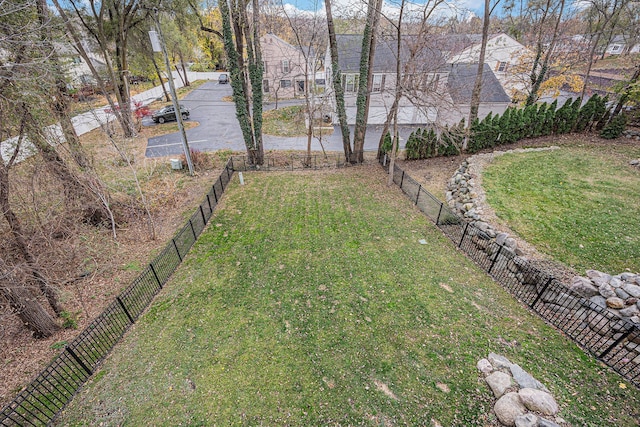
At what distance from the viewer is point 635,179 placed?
10.8 m

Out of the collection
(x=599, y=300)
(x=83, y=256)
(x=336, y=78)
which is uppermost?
(x=336, y=78)

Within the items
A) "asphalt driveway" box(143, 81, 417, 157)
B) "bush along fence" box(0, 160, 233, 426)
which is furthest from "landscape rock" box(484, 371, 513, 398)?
"asphalt driveway" box(143, 81, 417, 157)

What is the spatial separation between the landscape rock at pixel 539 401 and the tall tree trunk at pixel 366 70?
1359cm

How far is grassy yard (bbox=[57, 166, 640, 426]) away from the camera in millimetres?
4547

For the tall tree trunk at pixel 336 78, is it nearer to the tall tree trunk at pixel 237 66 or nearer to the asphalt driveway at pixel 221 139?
the asphalt driveway at pixel 221 139

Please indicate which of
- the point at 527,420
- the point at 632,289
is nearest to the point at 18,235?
the point at 527,420

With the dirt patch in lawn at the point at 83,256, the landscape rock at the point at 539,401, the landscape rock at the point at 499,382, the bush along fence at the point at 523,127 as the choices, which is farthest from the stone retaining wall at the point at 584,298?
the dirt patch in lawn at the point at 83,256

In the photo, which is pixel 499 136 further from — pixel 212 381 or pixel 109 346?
pixel 109 346

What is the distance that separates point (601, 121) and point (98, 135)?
114 feet

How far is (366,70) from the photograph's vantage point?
556 inches

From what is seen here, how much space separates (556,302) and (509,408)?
3.55m

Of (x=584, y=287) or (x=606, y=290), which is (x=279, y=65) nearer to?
(x=584, y=287)

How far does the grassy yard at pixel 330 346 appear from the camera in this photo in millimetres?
4547

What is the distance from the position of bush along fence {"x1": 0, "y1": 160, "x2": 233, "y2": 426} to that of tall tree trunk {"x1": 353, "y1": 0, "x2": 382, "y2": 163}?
10.8 meters
